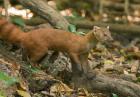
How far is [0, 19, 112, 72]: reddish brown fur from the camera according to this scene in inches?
241

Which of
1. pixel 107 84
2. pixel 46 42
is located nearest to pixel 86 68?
pixel 107 84

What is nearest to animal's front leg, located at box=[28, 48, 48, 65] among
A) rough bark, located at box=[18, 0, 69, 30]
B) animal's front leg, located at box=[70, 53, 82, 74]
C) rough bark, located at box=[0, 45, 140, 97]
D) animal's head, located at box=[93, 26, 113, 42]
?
rough bark, located at box=[0, 45, 140, 97]

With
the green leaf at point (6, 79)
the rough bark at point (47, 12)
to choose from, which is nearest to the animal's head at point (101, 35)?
the rough bark at point (47, 12)

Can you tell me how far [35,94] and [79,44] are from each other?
1.06 metres

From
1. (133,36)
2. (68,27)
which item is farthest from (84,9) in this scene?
(68,27)

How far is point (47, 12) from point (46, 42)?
1185 millimetres

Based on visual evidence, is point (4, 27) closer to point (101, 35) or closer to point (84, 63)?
point (84, 63)

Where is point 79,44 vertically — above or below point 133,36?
above

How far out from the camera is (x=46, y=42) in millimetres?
6188

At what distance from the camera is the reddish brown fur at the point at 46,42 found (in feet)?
20.1

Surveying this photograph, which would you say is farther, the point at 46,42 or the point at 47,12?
the point at 47,12

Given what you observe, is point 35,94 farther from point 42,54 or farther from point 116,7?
point 116,7

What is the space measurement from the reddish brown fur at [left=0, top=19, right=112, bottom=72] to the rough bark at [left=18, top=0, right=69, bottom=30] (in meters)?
0.86

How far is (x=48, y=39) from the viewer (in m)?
6.21
